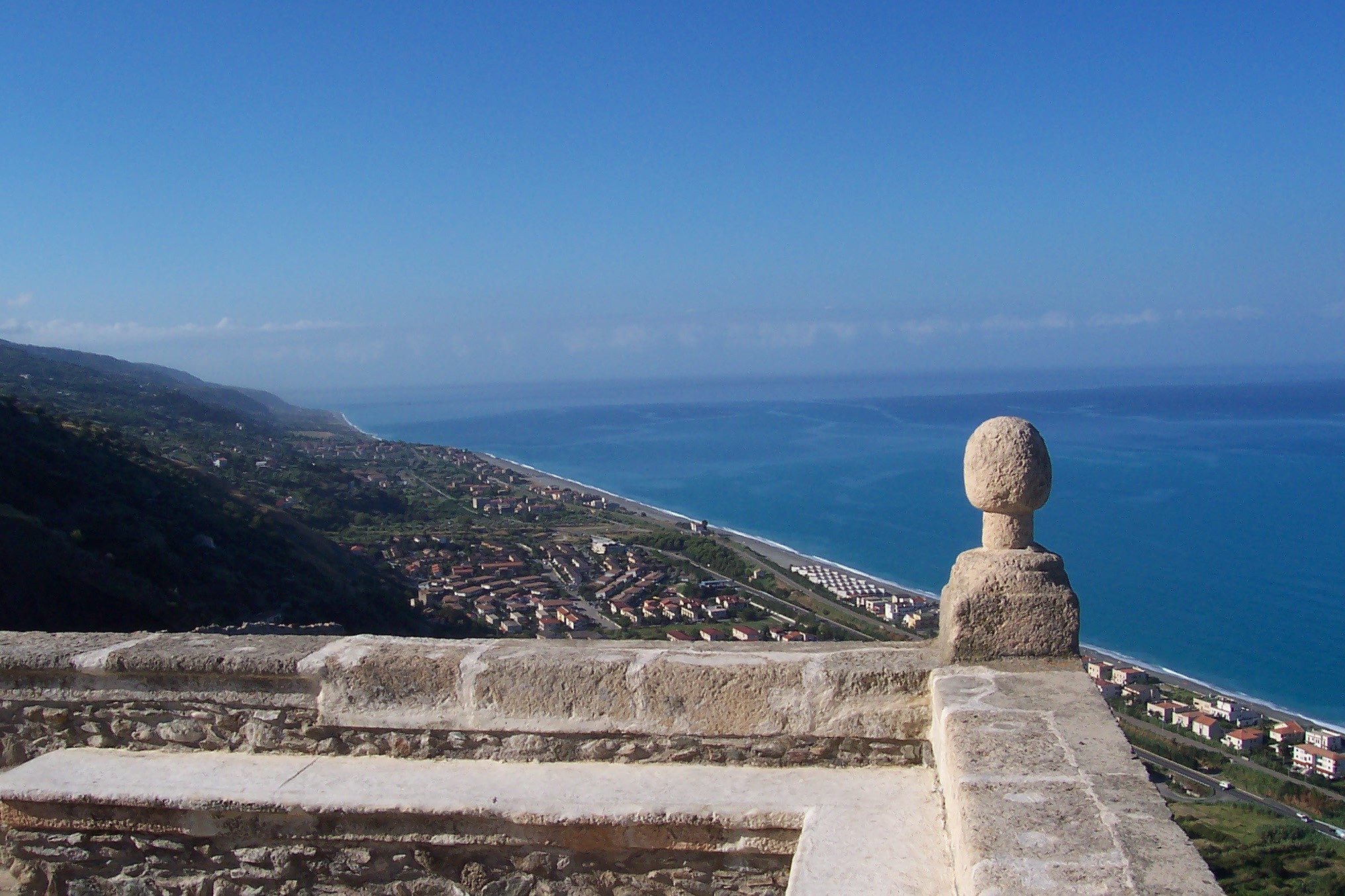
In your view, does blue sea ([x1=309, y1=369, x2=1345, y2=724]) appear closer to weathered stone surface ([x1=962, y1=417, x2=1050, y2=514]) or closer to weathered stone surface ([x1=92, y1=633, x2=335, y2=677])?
weathered stone surface ([x1=962, y1=417, x2=1050, y2=514])

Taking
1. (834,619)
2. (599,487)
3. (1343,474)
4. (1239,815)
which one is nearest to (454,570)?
(834,619)

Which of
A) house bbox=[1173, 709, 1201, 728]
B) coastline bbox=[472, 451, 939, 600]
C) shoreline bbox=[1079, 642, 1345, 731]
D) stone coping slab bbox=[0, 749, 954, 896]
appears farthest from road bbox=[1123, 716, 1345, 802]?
coastline bbox=[472, 451, 939, 600]

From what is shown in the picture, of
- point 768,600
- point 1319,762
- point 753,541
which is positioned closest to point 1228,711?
point 1319,762

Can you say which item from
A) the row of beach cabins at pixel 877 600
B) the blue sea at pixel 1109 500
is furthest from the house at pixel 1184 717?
the blue sea at pixel 1109 500

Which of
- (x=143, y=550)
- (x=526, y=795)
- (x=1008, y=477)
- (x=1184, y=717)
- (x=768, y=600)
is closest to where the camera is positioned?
(x=526, y=795)

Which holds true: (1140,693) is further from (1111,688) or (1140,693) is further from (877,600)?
(877,600)

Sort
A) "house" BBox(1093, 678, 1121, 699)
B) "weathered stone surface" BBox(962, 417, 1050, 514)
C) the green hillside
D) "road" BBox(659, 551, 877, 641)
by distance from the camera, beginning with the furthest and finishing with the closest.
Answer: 1. "road" BBox(659, 551, 877, 641)
2. "house" BBox(1093, 678, 1121, 699)
3. the green hillside
4. "weathered stone surface" BBox(962, 417, 1050, 514)

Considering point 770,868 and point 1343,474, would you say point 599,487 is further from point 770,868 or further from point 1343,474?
point 770,868
